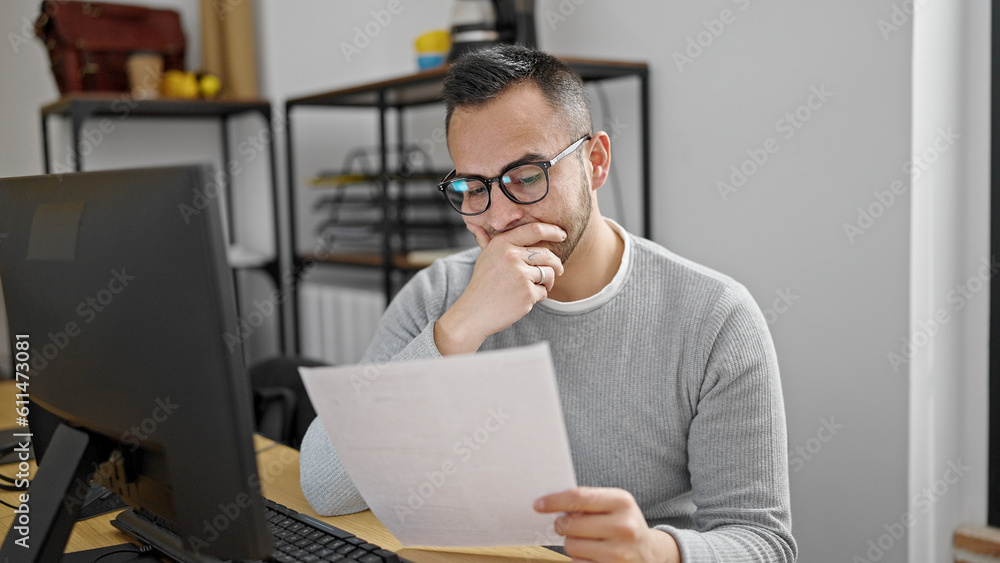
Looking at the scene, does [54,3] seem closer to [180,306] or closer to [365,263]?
[365,263]

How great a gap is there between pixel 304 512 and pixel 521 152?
22.7 inches

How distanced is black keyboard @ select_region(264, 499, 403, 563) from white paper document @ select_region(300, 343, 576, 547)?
0.05 meters

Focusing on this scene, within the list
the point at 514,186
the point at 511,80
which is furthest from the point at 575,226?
the point at 511,80

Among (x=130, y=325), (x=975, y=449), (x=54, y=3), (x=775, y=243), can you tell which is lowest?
(x=975, y=449)

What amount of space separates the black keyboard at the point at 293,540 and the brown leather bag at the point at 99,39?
7.22 feet

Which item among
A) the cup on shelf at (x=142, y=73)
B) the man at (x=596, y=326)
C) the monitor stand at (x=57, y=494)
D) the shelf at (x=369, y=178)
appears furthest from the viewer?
the cup on shelf at (x=142, y=73)

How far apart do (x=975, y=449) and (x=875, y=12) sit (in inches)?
33.5

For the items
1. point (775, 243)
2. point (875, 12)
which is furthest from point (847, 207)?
point (875, 12)

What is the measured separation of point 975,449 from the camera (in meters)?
1.62

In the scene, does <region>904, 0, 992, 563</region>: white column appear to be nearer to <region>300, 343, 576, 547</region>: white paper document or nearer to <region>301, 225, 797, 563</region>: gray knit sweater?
<region>301, 225, 797, 563</region>: gray knit sweater

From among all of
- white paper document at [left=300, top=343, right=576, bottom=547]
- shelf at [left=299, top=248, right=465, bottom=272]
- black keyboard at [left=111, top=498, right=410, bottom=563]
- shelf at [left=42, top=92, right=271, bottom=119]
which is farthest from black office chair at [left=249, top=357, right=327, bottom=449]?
shelf at [left=42, top=92, right=271, bottom=119]

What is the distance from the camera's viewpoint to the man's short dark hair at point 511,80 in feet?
3.90

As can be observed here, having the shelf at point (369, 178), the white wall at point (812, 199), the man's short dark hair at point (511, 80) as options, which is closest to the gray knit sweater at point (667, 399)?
the man's short dark hair at point (511, 80)

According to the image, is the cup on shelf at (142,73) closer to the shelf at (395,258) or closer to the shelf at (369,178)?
the shelf at (369,178)
